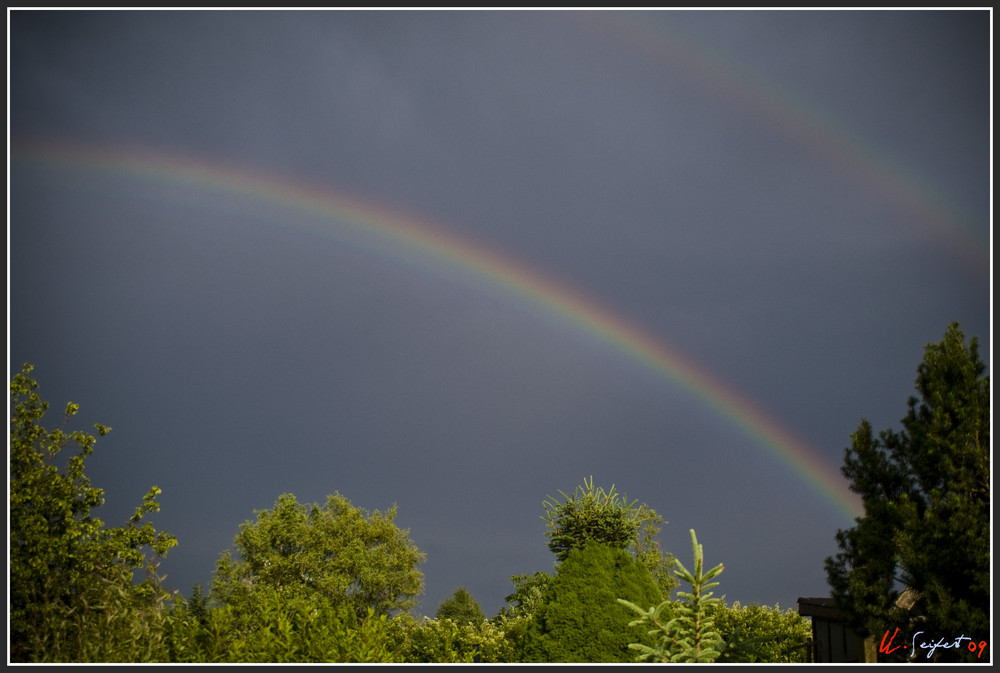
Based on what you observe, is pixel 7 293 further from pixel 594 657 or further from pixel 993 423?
pixel 993 423

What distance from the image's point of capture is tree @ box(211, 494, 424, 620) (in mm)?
33062

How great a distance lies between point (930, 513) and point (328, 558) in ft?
91.7

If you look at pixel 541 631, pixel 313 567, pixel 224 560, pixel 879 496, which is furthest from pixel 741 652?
pixel 224 560

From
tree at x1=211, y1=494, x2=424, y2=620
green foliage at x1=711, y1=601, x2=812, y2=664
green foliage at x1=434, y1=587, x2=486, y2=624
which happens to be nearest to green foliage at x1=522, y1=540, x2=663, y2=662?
green foliage at x1=711, y1=601, x2=812, y2=664

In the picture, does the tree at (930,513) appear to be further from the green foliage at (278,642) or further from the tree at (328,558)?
the tree at (328,558)

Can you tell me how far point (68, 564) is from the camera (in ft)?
41.0

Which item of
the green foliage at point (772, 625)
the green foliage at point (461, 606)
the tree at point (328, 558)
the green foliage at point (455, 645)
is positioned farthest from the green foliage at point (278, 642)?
the green foliage at point (461, 606)

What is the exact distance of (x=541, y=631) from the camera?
37.4 ft

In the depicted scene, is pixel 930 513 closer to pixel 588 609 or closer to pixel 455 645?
pixel 588 609

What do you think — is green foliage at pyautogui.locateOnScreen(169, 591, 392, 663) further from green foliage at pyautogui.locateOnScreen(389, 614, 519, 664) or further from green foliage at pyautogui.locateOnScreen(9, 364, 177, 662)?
green foliage at pyautogui.locateOnScreen(389, 614, 519, 664)

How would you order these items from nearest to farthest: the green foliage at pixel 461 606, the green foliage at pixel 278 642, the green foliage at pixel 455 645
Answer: the green foliage at pixel 278 642, the green foliage at pixel 455 645, the green foliage at pixel 461 606

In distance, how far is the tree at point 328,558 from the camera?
33062 mm
